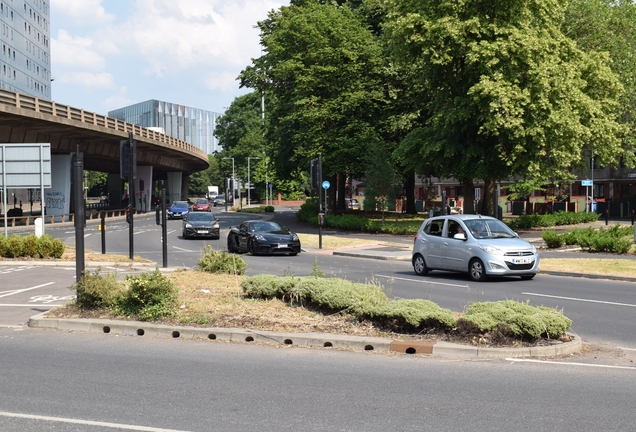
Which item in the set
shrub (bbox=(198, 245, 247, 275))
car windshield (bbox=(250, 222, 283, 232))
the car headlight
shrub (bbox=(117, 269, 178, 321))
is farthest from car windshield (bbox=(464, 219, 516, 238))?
car windshield (bbox=(250, 222, 283, 232))

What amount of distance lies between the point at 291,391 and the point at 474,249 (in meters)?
12.5

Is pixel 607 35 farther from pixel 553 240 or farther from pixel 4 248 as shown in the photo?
pixel 4 248

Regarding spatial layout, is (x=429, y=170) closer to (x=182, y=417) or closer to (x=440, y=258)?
(x=440, y=258)

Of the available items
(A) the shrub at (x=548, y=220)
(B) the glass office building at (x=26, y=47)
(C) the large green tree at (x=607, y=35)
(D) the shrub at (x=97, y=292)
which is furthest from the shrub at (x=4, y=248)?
(B) the glass office building at (x=26, y=47)

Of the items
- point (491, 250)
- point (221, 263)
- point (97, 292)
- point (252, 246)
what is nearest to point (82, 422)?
point (97, 292)

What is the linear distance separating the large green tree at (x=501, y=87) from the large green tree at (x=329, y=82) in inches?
253

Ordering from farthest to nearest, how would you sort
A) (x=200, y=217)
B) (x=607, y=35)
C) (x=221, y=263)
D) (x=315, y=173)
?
1. (x=607, y=35)
2. (x=200, y=217)
3. (x=315, y=173)
4. (x=221, y=263)

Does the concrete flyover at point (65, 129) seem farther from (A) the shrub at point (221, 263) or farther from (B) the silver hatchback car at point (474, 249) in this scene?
(B) the silver hatchback car at point (474, 249)

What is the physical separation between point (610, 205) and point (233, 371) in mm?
55195

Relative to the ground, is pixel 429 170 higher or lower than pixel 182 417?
higher

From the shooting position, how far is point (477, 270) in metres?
19.4

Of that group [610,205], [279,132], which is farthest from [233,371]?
[610,205]

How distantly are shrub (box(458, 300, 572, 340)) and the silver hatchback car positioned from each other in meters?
8.72

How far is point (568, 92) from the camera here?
37.9m
